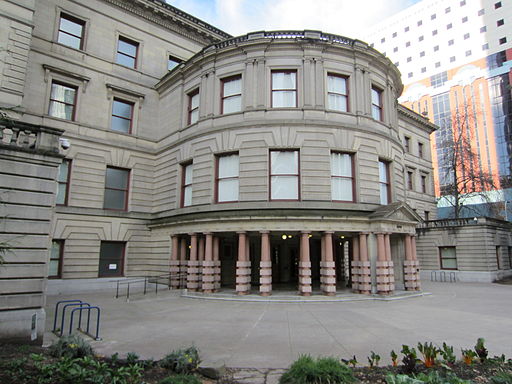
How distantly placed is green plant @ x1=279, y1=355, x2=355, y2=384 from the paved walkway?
3.45ft

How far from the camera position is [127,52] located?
A: 77.9 feet

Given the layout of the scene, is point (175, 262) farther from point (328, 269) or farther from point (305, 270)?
point (328, 269)

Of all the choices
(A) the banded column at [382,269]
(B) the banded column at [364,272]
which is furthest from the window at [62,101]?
(A) the banded column at [382,269]

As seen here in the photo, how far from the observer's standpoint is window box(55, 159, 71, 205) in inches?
778

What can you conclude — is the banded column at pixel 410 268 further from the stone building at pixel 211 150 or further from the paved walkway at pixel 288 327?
the paved walkway at pixel 288 327

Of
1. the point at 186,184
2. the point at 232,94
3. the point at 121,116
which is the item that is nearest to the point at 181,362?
the point at 186,184

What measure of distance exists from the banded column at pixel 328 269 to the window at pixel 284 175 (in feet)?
8.69

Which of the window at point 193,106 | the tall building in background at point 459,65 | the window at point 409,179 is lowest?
the window at point 409,179

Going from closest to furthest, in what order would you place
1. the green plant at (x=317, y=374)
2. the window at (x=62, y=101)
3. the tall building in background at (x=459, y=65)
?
the green plant at (x=317, y=374)
the window at (x=62, y=101)
the tall building in background at (x=459, y=65)

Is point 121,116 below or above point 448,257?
above

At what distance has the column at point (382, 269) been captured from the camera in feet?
51.8

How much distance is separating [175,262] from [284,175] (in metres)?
8.12

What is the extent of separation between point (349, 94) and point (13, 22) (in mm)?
17855

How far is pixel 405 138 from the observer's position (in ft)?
125
